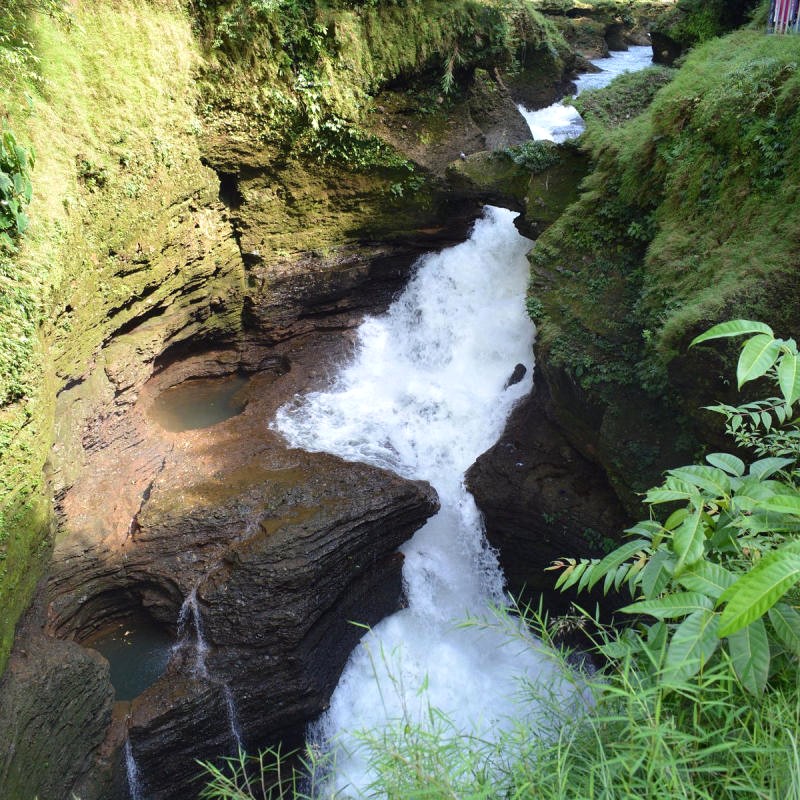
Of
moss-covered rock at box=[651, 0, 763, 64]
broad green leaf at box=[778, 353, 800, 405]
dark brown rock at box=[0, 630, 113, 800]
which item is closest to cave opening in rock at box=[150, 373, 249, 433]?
dark brown rock at box=[0, 630, 113, 800]

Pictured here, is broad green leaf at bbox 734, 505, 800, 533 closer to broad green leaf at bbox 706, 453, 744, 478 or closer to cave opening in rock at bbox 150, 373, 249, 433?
broad green leaf at bbox 706, 453, 744, 478

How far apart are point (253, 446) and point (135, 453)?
163cm

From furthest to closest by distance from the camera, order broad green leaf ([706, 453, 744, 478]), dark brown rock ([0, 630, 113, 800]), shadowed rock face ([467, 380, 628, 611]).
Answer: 1. shadowed rock face ([467, 380, 628, 611])
2. dark brown rock ([0, 630, 113, 800])
3. broad green leaf ([706, 453, 744, 478])

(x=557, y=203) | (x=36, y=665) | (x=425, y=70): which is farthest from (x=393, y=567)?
(x=425, y=70)

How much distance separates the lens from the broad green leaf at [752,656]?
2.11m

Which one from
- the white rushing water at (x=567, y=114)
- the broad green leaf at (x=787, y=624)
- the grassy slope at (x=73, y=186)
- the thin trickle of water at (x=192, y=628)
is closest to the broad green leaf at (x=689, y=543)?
the broad green leaf at (x=787, y=624)

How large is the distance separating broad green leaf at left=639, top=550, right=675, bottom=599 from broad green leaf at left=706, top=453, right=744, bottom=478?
0.52m

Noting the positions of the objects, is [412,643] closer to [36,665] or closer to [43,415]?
[36,665]

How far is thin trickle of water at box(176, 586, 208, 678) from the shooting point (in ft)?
23.2

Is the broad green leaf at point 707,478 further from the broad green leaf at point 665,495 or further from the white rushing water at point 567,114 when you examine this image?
the white rushing water at point 567,114

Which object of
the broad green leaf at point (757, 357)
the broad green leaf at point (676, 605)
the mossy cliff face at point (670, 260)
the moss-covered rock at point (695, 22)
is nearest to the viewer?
the broad green leaf at point (757, 357)

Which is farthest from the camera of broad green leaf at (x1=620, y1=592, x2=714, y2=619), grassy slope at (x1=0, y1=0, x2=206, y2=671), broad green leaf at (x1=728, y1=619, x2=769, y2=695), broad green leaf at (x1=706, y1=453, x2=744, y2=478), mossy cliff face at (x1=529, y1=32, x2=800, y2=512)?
mossy cliff face at (x1=529, y1=32, x2=800, y2=512)

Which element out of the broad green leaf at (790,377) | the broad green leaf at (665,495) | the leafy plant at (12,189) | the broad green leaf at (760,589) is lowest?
the broad green leaf at (665,495)

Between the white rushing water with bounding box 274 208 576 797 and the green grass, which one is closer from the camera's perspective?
the green grass
